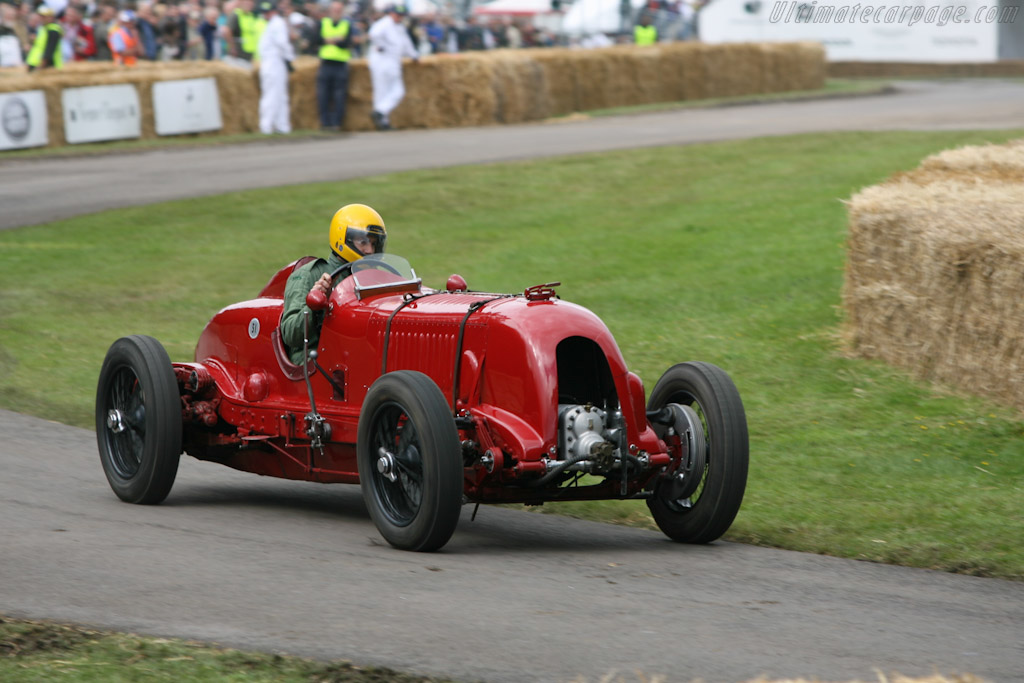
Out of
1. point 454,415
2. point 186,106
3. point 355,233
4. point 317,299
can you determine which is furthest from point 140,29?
point 454,415

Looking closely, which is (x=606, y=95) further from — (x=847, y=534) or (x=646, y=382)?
(x=847, y=534)

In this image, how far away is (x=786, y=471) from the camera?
8602 mm

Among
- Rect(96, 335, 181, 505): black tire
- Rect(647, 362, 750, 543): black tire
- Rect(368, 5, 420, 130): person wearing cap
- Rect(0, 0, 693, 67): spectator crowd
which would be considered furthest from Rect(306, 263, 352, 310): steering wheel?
Rect(368, 5, 420, 130): person wearing cap

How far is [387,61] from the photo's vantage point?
27.0m

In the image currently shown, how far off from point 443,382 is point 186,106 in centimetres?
1965

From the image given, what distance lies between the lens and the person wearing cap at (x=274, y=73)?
85.1 feet

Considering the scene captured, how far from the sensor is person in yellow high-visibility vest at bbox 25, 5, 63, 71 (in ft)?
80.9

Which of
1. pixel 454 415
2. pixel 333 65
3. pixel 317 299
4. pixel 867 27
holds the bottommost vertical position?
pixel 454 415

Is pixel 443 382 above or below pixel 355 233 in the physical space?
below

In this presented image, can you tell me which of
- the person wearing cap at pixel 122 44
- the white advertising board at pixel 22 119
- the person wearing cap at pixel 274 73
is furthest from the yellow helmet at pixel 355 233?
the person wearing cap at pixel 122 44

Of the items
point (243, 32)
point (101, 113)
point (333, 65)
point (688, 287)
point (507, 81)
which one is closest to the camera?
point (688, 287)

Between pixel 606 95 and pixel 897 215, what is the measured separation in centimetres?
2242

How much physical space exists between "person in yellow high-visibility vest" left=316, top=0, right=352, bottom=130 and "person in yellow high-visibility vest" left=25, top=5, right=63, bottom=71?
459 centimetres

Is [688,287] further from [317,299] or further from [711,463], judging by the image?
[711,463]
